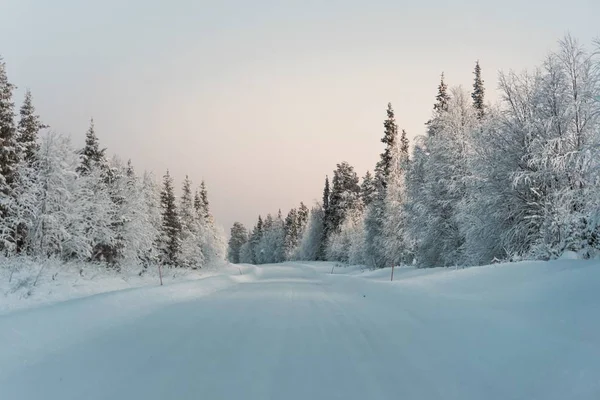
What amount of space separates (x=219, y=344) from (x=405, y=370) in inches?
114

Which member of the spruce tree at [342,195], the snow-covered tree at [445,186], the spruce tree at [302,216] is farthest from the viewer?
the spruce tree at [302,216]

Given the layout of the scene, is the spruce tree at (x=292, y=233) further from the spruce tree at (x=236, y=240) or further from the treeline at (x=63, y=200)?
the treeline at (x=63, y=200)

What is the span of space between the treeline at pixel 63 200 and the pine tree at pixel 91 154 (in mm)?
64

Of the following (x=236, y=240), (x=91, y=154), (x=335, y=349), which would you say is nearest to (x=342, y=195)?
(x=91, y=154)

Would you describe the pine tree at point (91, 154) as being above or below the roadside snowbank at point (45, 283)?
above

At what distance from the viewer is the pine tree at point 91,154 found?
3080cm

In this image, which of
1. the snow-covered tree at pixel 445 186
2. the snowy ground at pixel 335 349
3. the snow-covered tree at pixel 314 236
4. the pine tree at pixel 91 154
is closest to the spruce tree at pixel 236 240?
the snow-covered tree at pixel 314 236

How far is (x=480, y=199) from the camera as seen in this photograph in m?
20.2

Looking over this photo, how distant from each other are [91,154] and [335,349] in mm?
30159

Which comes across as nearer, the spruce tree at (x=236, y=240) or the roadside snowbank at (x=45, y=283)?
the roadside snowbank at (x=45, y=283)

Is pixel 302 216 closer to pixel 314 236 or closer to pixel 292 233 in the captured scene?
pixel 292 233

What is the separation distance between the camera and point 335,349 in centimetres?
637

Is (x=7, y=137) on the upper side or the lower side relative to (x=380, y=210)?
upper

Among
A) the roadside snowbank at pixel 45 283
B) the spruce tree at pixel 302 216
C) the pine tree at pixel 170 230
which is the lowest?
the roadside snowbank at pixel 45 283
